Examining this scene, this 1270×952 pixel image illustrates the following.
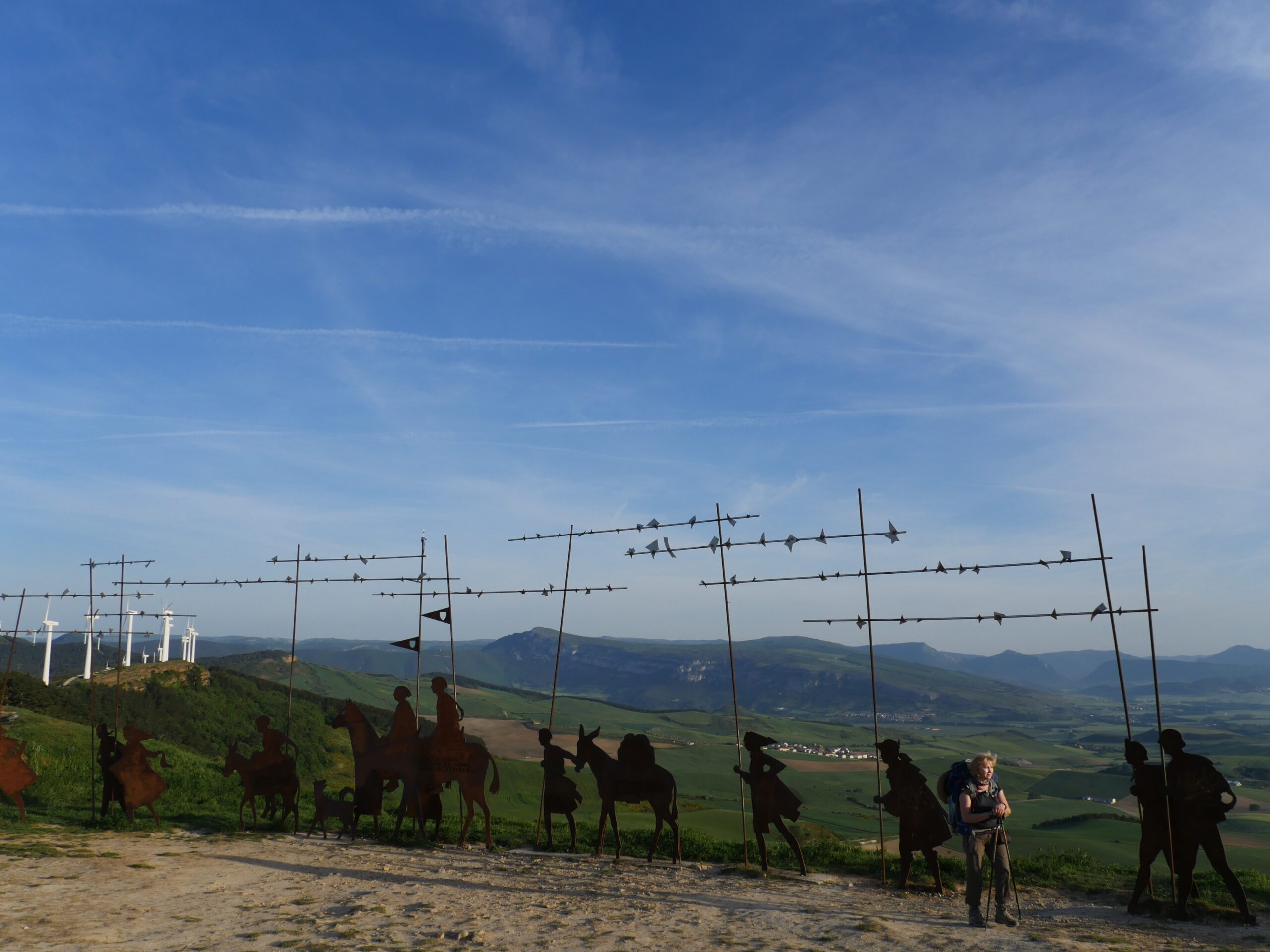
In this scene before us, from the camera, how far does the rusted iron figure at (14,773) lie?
54.3ft

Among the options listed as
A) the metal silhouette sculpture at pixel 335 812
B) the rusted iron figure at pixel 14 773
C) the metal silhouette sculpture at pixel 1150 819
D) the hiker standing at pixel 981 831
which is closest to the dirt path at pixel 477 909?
the hiker standing at pixel 981 831

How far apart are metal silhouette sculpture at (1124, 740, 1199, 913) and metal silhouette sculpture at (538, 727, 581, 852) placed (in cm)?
840

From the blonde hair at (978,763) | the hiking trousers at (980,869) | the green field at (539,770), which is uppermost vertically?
the blonde hair at (978,763)

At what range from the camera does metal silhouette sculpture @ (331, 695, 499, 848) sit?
1507cm

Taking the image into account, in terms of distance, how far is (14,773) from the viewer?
54.6ft

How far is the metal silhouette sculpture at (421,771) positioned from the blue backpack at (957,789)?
7937mm

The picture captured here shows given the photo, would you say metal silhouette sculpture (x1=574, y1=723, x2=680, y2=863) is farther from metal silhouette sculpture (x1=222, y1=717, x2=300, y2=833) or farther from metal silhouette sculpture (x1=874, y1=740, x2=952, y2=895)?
metal silhouette sculpture (x1=222, y1=717, x2=300, y2=833)

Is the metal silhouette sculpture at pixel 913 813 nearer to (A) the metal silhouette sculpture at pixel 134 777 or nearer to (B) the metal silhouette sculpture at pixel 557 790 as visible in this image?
(B) the metal silhouette sculpture at pixel 557 790

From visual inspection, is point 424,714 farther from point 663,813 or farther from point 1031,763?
point 1031,763

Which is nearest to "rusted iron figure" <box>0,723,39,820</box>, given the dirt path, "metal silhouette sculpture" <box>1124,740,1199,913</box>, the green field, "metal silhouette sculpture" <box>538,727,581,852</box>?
the green field

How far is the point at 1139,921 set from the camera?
1020cm

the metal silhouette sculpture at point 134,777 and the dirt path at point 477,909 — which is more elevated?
the metal silhouette sculpture at point 134,777

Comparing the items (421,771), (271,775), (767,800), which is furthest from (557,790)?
(271,775)

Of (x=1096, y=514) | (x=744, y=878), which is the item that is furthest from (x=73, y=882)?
(x=1096, y=514)
